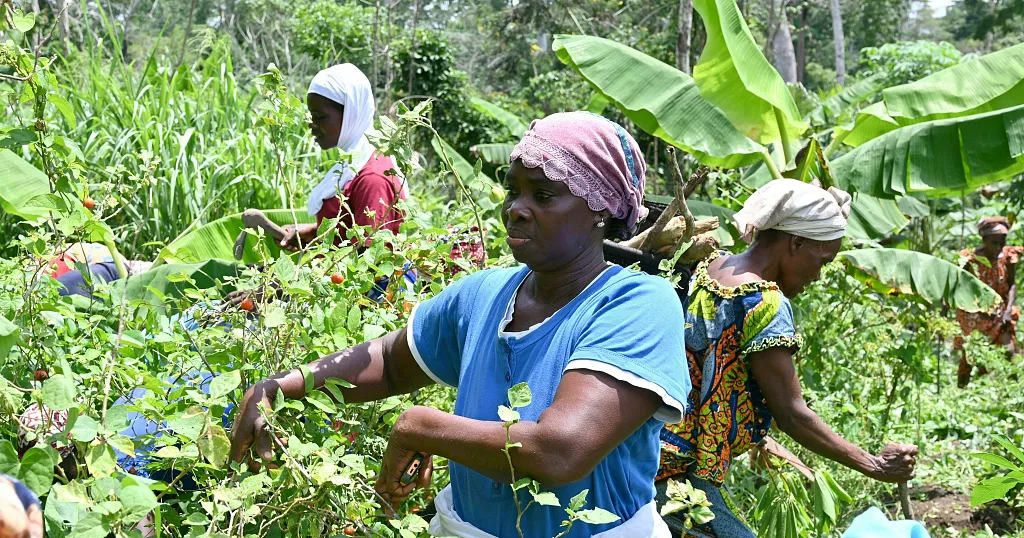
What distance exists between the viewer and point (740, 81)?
5.41 meters

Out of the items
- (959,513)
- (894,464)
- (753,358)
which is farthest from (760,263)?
(959,513)

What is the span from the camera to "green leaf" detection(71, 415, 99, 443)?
5.33 feet

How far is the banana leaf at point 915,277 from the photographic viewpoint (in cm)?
552

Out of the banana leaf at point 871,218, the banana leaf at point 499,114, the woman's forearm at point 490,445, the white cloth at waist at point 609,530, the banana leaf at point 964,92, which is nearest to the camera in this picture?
the woman's forearm at point 490,445

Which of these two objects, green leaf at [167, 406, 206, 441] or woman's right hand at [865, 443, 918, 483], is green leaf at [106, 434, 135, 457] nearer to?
green leaf at [167, 406, 206, 441]

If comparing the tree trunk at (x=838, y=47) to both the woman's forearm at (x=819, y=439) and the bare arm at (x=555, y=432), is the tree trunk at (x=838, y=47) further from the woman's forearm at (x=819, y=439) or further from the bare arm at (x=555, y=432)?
the bare arm at (x=555, y=432)

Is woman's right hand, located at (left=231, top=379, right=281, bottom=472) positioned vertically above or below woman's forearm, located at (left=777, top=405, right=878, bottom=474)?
above

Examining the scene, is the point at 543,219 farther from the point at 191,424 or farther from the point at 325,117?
the point at 325,117

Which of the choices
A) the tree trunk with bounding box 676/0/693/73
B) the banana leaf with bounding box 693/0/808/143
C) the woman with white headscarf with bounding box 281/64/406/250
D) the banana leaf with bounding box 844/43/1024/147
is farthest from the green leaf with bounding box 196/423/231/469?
the tree trunk with bounding box 676/0/693/73

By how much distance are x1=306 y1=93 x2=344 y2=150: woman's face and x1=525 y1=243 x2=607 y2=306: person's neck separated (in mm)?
2107

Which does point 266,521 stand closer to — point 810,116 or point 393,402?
point 393,402

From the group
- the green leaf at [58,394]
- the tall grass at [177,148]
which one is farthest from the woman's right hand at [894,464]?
the tall grass at [177,148]

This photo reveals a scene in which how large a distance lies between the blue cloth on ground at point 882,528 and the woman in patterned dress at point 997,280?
24.8 feet

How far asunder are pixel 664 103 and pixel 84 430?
15.3ft
